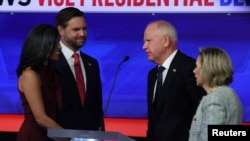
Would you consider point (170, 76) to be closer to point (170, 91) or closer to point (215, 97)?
point (170, 91)

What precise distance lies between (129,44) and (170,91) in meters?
1.36

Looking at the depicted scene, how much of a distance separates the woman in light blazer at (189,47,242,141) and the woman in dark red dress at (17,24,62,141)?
2.69 feet

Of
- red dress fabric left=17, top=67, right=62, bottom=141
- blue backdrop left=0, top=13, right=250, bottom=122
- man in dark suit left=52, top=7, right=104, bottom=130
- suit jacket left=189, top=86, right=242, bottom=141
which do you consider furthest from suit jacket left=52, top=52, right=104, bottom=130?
suit jacket left=189, top=86, right=242, bottom=141

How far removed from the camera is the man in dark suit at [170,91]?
4.38 meters

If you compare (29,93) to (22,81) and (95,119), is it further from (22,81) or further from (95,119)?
(95,119)

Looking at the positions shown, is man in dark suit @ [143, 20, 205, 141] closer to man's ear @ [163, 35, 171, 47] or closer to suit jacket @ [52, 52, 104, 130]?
man's ear @ [163, 35, 171, 47]

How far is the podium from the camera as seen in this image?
3209mm

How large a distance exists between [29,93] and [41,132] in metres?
0.25

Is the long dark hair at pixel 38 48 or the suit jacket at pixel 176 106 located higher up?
the long dark hair at pixel 38 48

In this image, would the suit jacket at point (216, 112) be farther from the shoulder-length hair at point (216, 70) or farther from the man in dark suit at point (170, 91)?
the man in dark suit at point (170, 91)

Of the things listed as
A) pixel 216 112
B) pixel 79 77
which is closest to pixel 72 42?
pixel 79 77

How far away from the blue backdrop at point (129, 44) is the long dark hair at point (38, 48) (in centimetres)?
166

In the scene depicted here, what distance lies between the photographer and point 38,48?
159 inches

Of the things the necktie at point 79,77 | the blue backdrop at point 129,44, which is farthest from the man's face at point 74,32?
the blue backdrop at point 129,44
